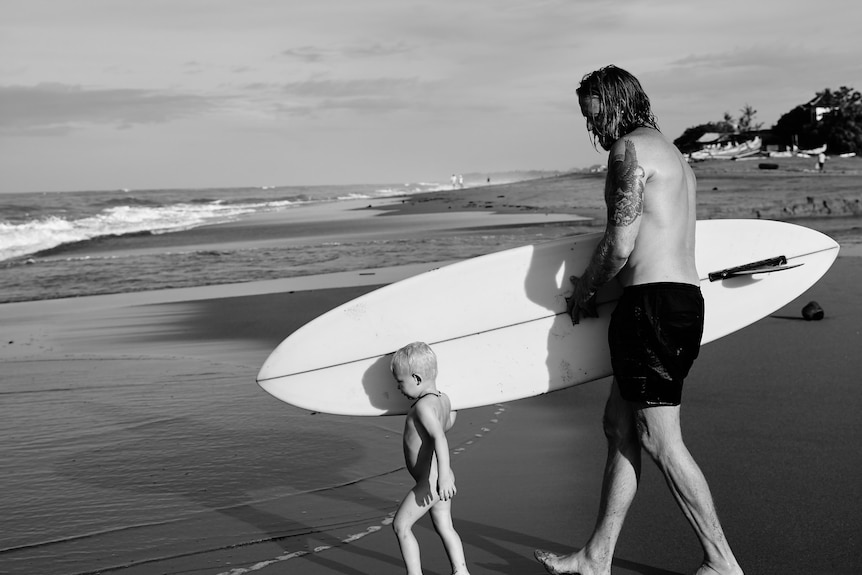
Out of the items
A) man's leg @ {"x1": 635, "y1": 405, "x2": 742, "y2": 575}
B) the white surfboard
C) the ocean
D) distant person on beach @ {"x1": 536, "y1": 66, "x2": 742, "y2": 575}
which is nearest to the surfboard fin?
the white surfboard

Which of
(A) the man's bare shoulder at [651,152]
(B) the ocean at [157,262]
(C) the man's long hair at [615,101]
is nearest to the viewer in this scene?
(A) the man's bare shoulder at [651,152]

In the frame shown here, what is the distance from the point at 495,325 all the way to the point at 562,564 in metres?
1.01

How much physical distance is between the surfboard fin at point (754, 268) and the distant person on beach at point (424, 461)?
136 cm

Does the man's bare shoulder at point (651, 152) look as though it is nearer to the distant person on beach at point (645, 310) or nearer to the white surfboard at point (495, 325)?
the distant person on beach at point (645, 310)

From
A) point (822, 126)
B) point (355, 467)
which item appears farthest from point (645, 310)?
point (822, 126)

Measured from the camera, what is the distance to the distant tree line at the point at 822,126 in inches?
2085

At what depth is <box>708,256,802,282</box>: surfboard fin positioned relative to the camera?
355 centimetres

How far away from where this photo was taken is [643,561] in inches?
117

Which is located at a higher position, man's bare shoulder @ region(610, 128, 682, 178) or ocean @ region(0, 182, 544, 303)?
man's bare shoulder @ region(610, 128, 682, 178)

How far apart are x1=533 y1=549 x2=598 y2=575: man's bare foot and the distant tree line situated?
53287mm

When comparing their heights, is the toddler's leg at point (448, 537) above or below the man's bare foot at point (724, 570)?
above

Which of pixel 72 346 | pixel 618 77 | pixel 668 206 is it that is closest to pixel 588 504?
pixel 668 206

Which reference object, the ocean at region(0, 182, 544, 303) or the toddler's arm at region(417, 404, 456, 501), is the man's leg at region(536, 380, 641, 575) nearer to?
the toddler's arm at region(417, 404, 456, 501)

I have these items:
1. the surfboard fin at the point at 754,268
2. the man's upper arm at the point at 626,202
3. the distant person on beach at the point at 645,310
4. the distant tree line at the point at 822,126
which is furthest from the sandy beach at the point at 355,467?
the distant tree line at the point at 822,126
